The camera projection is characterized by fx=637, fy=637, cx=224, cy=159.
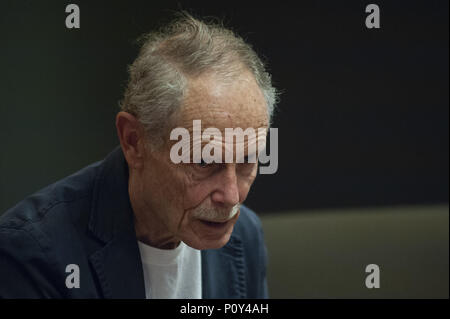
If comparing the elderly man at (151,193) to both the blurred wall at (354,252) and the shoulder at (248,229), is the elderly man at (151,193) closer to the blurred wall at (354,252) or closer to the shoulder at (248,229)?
the shoulder at (248,229)

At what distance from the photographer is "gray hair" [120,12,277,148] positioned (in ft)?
4.07

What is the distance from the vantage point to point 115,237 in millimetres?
1389

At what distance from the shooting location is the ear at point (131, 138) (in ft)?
4.33

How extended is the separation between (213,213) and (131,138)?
0.24 m

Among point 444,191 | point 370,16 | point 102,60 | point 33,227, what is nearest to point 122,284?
point 33,227

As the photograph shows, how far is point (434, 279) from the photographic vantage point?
2.04m

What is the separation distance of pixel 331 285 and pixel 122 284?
32.8 inches

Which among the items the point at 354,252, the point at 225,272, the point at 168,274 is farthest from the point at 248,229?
the point at 354,252

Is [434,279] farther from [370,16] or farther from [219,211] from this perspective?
[219,211]

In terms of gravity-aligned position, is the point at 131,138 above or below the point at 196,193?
above

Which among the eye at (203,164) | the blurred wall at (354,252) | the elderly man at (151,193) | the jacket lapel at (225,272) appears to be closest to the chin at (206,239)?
the elderly man at (151,193)

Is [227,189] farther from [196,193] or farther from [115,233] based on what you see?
[115,233]

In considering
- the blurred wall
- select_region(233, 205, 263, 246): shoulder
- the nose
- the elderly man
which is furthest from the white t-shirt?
the blurred wall

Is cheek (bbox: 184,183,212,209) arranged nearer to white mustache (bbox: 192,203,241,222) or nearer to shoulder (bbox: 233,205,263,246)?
white mustache (bbox: 192,203,241,222)
